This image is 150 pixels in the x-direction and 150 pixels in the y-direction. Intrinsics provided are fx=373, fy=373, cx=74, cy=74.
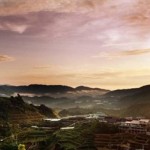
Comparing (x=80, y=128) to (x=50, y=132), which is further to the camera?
(x=50, y=132)

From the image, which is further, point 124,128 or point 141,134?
→ point 124,128

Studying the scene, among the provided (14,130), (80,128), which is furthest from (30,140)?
(14,130)

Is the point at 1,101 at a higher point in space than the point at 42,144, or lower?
higher

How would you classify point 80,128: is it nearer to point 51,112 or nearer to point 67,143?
point 67,143

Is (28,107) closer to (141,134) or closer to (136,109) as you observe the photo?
(136,109)

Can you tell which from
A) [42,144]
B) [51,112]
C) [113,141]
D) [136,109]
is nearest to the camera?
[113,141]

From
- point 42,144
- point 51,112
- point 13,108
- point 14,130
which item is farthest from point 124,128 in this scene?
point 51,112

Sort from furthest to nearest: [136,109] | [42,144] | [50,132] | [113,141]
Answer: [136,109], [50,132], [42,144], [113,141]

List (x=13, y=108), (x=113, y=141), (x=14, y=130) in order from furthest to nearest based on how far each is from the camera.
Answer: (x=13, y=108), (x=14, y=130), (x=113, y=141)

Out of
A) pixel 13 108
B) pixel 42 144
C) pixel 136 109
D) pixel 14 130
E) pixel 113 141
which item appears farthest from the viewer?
pixel 136 109
